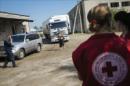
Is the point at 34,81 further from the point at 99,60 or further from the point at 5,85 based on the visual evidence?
the point at 99,60

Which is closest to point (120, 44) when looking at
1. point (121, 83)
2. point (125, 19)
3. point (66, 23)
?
point (121, 83)

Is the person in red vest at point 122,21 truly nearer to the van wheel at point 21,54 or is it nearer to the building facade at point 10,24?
the van wheel at point 21,54

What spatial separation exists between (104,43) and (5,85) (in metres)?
9.40

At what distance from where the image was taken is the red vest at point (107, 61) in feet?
8.56

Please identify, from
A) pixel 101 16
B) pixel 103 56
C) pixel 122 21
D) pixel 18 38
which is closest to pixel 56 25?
pixel 18 38

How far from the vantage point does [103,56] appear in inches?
104

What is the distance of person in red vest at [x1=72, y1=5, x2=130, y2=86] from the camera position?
8.57 feet

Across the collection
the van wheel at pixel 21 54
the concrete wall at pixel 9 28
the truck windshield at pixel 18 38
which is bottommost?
the van wheel at pixel 21 54

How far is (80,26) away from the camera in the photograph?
64125 mm

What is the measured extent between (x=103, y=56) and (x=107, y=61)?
58 millimetres

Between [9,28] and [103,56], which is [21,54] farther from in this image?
[9,28]

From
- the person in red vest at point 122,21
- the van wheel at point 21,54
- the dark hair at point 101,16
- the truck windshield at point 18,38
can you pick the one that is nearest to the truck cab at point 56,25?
the truck windshield at point 18,38

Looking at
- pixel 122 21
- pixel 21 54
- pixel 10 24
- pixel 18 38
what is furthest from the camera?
pixel 10 24

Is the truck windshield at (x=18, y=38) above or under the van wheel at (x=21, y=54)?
above
